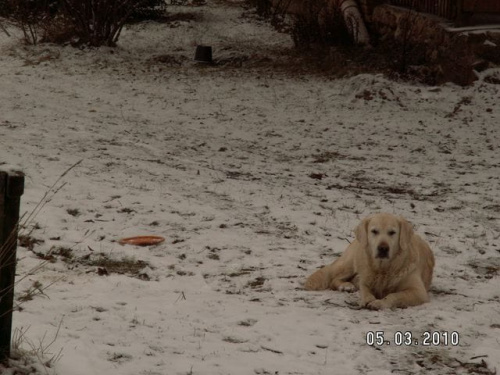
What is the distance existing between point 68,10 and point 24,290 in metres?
13.6

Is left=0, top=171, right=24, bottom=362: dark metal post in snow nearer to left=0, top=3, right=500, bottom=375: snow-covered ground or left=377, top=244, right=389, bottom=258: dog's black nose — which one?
left=0, top=3, right=500, bottom=375: snow-covered ground

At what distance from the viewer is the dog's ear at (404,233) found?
5.42m

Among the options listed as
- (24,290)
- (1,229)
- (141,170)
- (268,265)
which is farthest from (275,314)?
(141,170)

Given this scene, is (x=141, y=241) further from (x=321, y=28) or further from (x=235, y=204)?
(x=321, y=28)

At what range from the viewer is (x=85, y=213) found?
7.35 m

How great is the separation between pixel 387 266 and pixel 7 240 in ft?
9.53

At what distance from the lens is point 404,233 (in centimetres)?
544

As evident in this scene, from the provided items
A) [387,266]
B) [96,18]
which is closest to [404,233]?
[387,266]

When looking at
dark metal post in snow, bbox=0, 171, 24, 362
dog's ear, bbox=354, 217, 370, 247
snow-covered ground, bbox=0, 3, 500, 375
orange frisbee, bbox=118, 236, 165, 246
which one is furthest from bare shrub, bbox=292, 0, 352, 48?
dark metal post in snow, bbox=0, 171, 24, 362

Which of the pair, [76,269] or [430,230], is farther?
[430,230]

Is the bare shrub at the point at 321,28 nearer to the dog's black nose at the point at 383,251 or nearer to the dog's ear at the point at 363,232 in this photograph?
the dog's ear at the point at 363,232

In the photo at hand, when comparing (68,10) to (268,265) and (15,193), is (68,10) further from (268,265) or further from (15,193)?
(15,193)

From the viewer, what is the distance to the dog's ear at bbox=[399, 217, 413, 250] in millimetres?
5422

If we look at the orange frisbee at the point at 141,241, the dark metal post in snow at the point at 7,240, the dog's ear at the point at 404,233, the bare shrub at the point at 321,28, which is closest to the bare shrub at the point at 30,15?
the bare shrub at the point at 321,28
